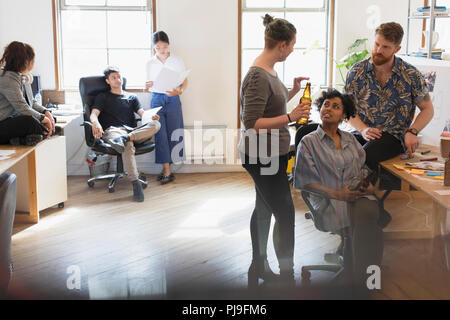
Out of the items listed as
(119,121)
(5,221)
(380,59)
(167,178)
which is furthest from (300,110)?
(167,178)

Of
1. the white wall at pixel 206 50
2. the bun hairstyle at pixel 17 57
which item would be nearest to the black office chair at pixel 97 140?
the white wall at pixel 206 50

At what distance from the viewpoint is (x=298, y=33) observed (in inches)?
230

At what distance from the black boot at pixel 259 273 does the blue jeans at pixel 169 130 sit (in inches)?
105

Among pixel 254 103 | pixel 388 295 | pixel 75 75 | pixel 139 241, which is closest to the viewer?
pixel 254 103

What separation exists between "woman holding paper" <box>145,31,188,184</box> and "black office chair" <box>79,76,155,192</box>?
27 cm

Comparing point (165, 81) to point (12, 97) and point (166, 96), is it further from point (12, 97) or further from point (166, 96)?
point (12, 97)

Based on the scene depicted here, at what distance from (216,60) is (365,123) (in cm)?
276

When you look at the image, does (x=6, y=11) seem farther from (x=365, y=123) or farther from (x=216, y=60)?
(x=365, y=123)

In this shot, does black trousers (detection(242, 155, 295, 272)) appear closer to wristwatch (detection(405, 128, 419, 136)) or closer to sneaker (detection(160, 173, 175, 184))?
wristwatch (detection(405, 128, 419, 136))

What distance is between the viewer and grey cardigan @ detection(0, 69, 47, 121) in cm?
396

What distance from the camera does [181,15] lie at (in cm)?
565

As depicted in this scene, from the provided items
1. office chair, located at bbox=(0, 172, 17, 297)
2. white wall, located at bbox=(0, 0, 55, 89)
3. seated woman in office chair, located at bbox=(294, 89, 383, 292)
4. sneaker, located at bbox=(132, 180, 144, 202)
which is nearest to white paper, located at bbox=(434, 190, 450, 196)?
seated woman in office chair, located at bbox=(294, 89, 383, 292)

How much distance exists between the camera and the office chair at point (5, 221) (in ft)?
7.23
